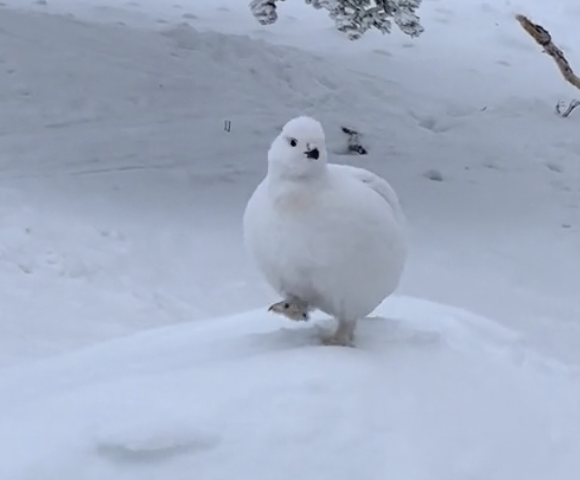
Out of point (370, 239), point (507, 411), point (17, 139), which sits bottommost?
point (17, 139)

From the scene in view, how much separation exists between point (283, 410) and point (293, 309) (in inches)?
17.6

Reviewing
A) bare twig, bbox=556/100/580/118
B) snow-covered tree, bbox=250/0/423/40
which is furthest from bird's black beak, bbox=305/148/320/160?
bare twig, bbox=556/100/580/118

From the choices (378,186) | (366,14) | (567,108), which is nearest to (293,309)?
(378,186)

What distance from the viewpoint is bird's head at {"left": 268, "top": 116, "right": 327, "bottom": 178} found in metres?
2.61

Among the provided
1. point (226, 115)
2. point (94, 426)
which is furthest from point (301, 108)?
point (94, 426)

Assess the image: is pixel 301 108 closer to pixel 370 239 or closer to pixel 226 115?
pixel 226 115

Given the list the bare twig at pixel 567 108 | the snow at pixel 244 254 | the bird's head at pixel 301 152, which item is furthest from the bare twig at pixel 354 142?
the bird's head at pixel 301 152

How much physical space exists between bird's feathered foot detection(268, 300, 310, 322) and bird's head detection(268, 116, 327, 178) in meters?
0.34

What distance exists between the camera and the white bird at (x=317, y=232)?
8.55 ft

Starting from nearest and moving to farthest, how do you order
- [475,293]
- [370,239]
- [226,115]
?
[370,239], [475,293], [226,115]

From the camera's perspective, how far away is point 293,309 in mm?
2775

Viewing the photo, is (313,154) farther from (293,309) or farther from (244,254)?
(244,254)

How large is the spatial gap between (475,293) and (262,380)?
311 cm

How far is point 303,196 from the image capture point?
8.52 feet
